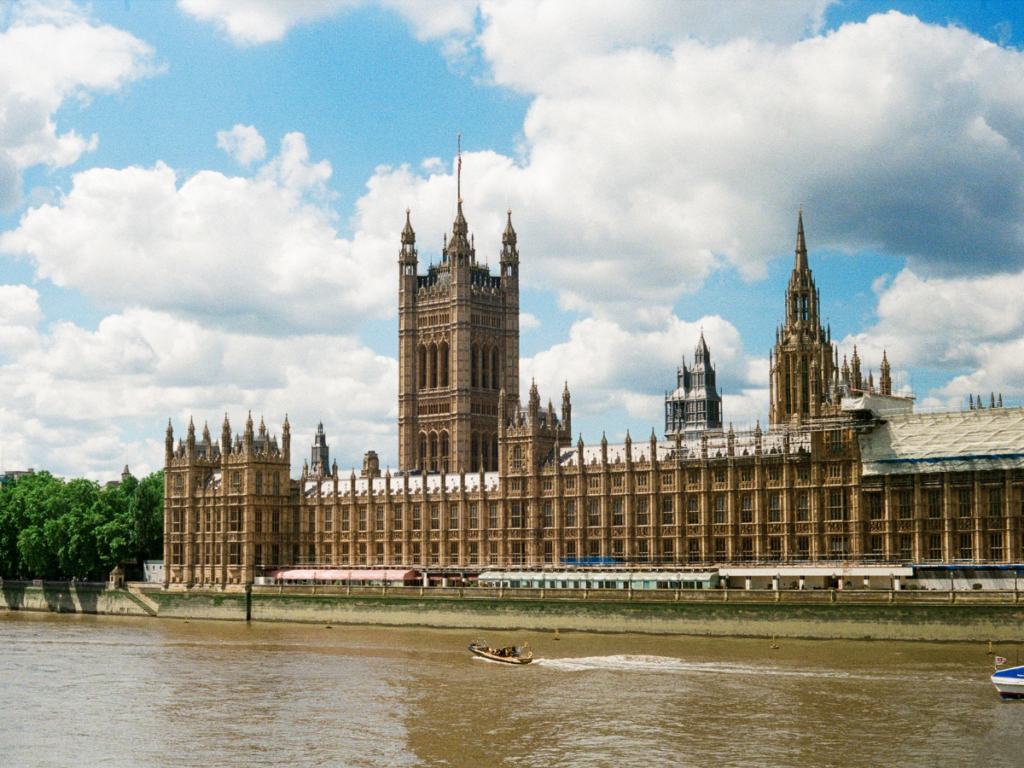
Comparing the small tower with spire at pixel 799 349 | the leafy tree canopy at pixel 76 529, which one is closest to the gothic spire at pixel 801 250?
the small tower with spire at pixel 799 349

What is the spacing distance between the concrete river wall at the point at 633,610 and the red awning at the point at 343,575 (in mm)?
6934

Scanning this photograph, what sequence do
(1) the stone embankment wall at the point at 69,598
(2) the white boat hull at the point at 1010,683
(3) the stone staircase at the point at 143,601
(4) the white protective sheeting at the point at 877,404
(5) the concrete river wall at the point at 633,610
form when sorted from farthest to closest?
(1) the stone embankment wall at the point at 69,598 < (3) the stone staircase at the point at 143,601 < (4) the white protective sheeting at the point at 877,404 < (5) the concrete river wall at the point at 633,610 < (2) the white boat hull at the point at 1010,683

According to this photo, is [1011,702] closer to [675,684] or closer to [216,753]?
[675,684]

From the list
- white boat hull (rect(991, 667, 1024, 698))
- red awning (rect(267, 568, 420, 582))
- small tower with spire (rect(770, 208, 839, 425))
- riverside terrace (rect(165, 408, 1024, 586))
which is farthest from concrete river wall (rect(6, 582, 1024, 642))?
small tower with spire (rect(770, 208, 839, 425))

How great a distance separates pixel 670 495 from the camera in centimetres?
13938

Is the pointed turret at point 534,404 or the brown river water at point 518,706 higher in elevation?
the pointed turret at point 534,404

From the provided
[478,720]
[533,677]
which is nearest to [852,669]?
[533,677]

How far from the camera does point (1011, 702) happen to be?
73.8 m

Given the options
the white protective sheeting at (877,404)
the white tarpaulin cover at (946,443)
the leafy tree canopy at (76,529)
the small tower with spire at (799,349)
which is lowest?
the leafy tree canopy at (76,529)

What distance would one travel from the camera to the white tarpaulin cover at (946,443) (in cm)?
11888

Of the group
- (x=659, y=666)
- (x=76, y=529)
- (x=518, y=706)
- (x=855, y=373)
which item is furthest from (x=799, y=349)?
(x=518, y=706)

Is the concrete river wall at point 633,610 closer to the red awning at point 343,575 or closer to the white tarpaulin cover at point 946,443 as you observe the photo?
the red awning at point 343,575

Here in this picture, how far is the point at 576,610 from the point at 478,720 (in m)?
48.4

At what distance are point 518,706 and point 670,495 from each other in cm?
6616
